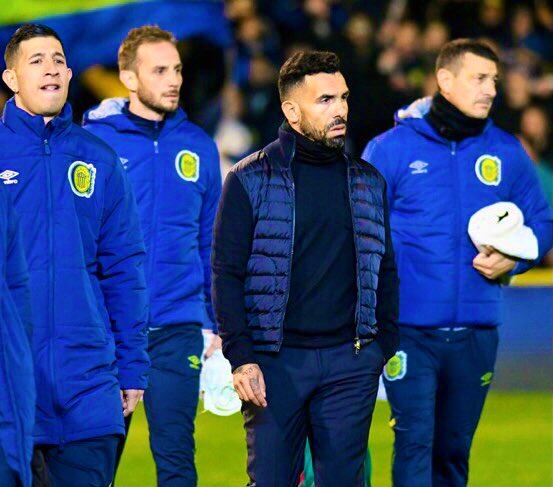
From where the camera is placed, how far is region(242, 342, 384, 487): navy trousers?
20.6ft

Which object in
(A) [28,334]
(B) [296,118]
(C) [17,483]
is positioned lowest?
(C) [17,483]

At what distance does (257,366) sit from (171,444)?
166 centimetres

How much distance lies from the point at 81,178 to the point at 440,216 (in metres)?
2.35

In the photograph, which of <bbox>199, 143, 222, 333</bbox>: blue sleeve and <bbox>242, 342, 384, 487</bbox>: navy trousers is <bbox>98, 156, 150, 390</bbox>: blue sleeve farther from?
<bbox>199, 143, 222, 333</bbox>: blue sleeve

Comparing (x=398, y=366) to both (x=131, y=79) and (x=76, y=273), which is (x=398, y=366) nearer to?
(x=131, y=79)

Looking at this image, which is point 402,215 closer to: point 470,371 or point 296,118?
point 470,371

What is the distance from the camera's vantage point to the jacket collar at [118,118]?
798cm

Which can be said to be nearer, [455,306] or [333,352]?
[333,352]

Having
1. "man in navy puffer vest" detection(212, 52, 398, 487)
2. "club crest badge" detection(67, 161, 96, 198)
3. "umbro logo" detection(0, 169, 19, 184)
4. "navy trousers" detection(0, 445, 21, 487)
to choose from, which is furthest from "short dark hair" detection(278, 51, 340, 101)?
"navy trousers" detection(0, 445, 21, 487)

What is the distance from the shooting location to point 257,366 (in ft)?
Result: 20.4

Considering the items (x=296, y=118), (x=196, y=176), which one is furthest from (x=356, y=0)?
(x=296, y=118)

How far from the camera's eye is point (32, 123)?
19.7 feet

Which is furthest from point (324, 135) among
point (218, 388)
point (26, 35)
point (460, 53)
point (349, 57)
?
point (349, 57)

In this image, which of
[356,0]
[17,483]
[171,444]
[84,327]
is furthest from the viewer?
[356,0]
